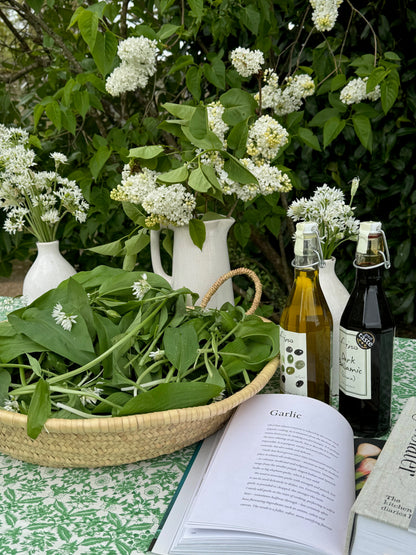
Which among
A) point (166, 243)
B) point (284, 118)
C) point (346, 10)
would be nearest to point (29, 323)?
point (166, 243)

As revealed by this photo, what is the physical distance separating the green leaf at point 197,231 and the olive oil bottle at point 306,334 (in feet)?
0.79

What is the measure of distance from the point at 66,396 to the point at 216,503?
0.23 m

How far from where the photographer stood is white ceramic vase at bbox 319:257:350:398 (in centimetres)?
79

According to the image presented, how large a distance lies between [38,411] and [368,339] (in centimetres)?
40

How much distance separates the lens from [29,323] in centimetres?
70

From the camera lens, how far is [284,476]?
555mm

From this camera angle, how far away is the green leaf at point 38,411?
567 mm

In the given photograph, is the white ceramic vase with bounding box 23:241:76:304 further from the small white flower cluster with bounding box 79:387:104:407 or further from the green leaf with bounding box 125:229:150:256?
the small white flower cluster with bounding box 79:387:104:407

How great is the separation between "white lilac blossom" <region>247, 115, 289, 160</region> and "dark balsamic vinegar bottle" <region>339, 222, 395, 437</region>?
10.3 inches

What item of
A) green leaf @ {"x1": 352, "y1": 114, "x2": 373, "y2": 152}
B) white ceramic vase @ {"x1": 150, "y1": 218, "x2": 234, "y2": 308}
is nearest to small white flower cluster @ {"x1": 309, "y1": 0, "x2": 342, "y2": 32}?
green leaf @ {"x1": 352, "y1": 114, "x2": 373, "y2": 152}

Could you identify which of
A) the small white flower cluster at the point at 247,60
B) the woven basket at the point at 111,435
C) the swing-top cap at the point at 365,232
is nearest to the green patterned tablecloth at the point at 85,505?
the woven basket at the point at 111,435

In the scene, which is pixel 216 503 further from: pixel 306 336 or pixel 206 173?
pixel 206 173

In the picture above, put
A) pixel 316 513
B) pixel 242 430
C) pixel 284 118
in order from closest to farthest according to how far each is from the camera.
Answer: pixel 316 513 → pixel 242 430 → pixel 284 118

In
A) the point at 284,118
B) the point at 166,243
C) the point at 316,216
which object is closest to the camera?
the point at 316,216
